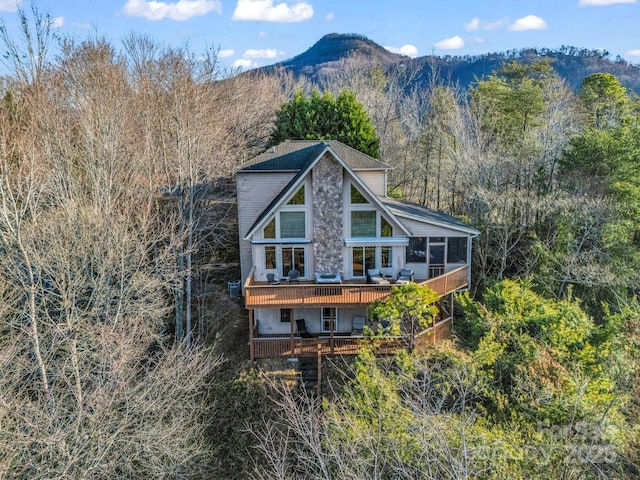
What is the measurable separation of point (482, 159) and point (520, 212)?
11.4 ft

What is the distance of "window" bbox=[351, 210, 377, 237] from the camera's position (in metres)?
19.7

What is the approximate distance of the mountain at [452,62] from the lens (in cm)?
7054

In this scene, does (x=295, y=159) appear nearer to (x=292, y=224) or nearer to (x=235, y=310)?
(x=292, y=224)

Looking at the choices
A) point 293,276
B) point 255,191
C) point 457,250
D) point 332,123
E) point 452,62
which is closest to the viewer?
point 293,276

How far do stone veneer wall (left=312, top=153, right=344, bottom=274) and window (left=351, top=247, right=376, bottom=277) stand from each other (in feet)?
2.26

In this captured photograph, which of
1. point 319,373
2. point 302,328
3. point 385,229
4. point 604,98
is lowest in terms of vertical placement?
point 319,373

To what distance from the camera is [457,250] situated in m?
21.5

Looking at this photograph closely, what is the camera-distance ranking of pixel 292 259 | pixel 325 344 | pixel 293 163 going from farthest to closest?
1. pixel 293 163
2. pixel 292 259
3. pixel 325 344

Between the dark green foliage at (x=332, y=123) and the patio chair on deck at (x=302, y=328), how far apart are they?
Result: 1383 centimetres

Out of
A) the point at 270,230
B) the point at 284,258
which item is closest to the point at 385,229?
the point at 284,258

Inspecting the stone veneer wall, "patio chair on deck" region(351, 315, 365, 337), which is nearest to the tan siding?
the stone veneer wall

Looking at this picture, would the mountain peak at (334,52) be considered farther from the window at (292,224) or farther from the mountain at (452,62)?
the window at (292,224)

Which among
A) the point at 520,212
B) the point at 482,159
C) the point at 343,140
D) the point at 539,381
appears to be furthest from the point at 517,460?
the point at 343,140

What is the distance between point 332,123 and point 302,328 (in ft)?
50.6
